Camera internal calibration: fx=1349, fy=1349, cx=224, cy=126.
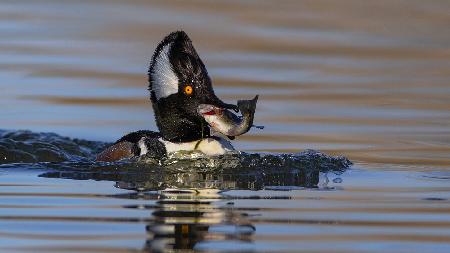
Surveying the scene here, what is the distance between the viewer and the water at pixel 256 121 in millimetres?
7609

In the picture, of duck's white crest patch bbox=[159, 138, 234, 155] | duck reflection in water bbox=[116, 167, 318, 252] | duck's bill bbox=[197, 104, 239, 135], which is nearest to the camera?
duck reflection in water bbox=[116, 167, 318, 252]

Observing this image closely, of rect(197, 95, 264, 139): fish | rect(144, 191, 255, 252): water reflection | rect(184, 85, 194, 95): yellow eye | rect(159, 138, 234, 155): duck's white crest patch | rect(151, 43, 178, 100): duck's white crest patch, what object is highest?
rect(151, 43, 178, 100): duck's white crest patch

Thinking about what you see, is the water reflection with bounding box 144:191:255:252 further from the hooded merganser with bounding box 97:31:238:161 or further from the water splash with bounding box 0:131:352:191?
the hooded merganser with bounding box 97:31:238:161

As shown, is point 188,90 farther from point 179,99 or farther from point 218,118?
point 218,118

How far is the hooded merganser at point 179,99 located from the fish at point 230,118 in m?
0.05

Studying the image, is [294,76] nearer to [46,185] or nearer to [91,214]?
[46,185]

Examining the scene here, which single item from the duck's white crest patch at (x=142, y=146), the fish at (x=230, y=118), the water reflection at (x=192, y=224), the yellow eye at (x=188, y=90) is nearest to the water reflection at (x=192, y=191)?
the water reflection at (x=192, y=224)

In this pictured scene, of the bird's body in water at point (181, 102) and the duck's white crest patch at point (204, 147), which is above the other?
the bird's body in water at point (181, 102)

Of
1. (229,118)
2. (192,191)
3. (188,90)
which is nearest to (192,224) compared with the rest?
(192,191)

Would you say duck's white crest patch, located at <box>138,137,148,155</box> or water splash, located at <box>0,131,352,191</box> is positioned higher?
duck's white crest patch, located at <box>138,137,148,155</box>

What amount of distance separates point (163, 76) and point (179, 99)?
0.73 feet

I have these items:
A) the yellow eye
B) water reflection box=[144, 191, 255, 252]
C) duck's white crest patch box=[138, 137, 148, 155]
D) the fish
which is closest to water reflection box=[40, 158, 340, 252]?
water reflection box=[144, 191, 255, 252]

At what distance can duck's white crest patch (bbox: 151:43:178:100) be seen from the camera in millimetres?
10391

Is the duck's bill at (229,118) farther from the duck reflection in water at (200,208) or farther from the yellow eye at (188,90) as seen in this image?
the duck reflection in water at (200,208)
